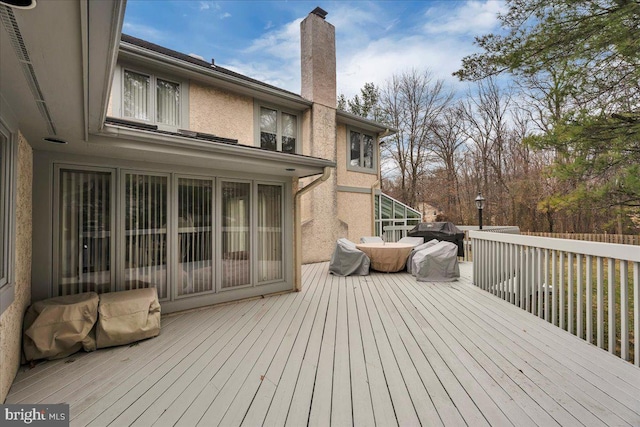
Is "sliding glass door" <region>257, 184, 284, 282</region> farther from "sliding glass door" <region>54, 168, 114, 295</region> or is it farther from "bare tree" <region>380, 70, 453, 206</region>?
"bare tree" <region>380, 70, 453, 206</region>

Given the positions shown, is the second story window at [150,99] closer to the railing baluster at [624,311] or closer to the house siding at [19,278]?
the house siding at [19,278]

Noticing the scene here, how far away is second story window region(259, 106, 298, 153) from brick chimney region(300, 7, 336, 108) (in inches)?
39.2

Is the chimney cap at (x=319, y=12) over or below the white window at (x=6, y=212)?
over

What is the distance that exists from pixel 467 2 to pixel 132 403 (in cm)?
1078

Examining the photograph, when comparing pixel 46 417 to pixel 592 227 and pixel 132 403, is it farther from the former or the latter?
pixel 592 227

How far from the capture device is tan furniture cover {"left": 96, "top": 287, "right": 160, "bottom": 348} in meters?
2.83

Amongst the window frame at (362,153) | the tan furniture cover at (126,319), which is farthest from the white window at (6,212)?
the window frame at (362,153)

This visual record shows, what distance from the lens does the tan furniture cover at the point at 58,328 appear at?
2.54 m

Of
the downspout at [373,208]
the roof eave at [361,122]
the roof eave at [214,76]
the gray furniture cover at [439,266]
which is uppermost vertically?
the roof eave at [214,76]

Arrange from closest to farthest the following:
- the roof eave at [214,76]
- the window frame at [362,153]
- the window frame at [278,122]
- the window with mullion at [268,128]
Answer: the roof eave at [214,76], the window frame at [278,122], the window with mullion at [268,128], the window frame at [362,153]

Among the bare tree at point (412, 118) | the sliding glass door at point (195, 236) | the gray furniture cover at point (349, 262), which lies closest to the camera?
the sliding glass door at point (195, 236)

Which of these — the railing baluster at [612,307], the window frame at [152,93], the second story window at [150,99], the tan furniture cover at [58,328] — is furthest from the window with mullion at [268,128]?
the railing baluster at [612,307]

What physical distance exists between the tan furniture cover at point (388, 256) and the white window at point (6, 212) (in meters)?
5.89

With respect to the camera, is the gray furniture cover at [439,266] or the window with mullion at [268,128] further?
the window with mullion at [268,128]
